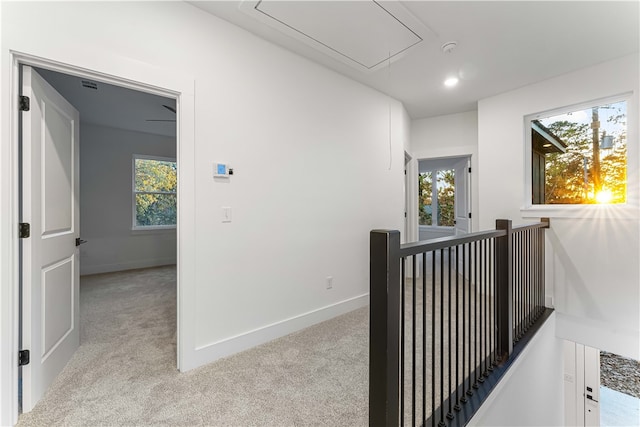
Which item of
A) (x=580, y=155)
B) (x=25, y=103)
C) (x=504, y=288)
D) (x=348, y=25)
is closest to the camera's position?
(x=25, y=103)

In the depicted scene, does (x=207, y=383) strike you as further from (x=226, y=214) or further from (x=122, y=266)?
(x=122, y=266)

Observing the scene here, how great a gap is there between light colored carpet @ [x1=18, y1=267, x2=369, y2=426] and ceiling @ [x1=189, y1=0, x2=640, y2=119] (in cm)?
262

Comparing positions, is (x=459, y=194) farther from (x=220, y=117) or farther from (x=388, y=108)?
(x=220, y=117)

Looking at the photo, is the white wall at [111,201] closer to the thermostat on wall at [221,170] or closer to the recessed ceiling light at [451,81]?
the thermostat on wall at [221,170]

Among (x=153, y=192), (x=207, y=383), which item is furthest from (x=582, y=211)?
(x=153, y=192)

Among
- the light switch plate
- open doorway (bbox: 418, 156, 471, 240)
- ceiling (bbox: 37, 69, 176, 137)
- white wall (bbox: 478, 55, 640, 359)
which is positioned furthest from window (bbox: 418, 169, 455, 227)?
ceiling (bbox: 37, 69, 176, 137)

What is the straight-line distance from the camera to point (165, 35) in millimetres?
1866

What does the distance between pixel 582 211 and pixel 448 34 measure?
237 centimetres

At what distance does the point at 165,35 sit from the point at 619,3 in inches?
128

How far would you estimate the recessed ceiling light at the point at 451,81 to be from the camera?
124 inches

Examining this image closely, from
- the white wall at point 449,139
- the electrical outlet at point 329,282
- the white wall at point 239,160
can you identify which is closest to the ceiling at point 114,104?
the white wall at point 239,160

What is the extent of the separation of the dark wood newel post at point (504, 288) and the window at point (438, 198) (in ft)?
14.3

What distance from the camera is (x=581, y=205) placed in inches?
116

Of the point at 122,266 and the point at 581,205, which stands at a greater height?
the point at 581,205
